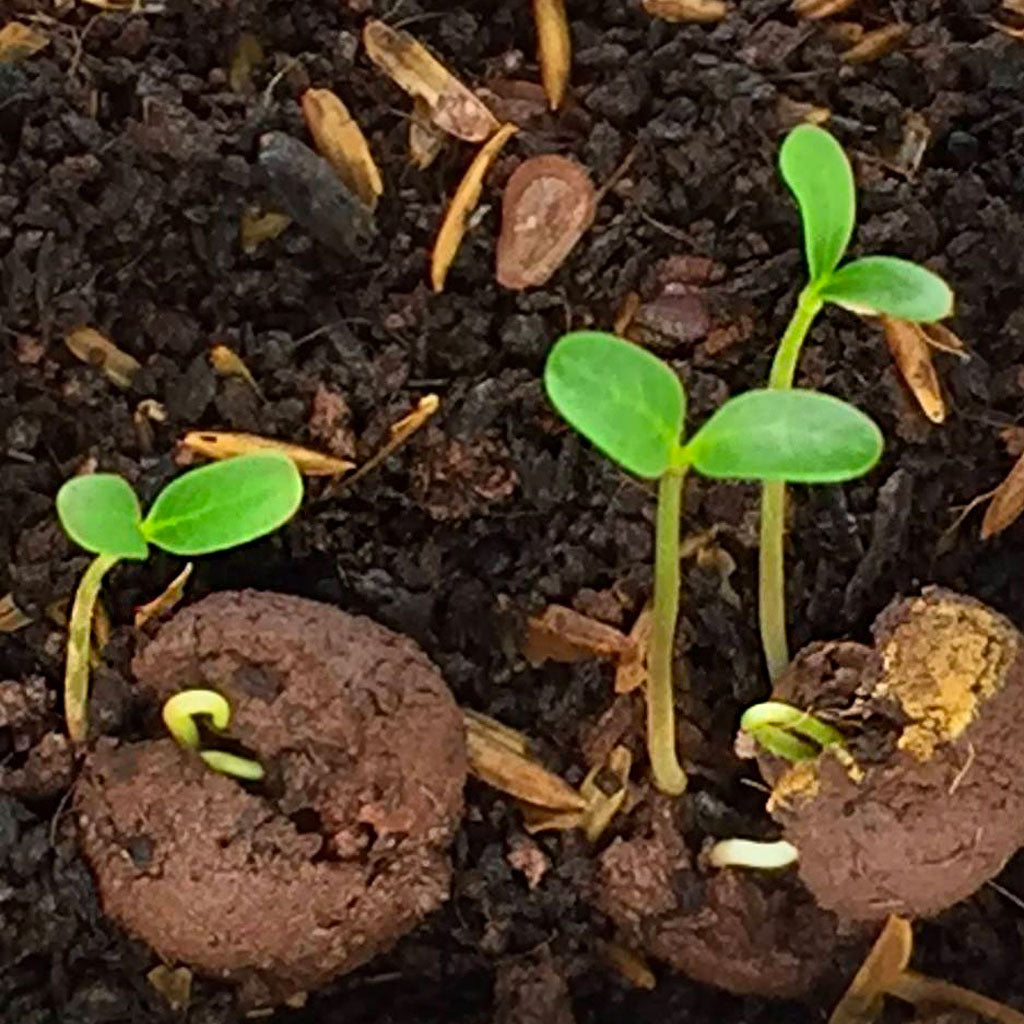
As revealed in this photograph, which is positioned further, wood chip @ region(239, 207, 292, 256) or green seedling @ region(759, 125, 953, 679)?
wood chip @ region(239, 207, 292, 256)

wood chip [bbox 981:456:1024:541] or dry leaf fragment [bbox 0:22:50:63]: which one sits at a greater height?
dry leaf fragment [bbox 0:22:50:63]

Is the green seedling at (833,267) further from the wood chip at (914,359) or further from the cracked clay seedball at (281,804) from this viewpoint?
the cracked clay seedball at (281,804)

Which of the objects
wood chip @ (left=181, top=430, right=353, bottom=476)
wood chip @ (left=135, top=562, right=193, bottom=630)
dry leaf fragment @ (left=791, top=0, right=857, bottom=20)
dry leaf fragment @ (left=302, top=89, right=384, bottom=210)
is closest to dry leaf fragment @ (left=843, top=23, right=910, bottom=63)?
dry leaf fragment @ (left=791, top=0, right=857, bottom=20)

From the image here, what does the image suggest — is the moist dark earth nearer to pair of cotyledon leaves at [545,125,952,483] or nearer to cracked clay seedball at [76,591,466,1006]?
cracked clay seedball at [76,591,466,1006]

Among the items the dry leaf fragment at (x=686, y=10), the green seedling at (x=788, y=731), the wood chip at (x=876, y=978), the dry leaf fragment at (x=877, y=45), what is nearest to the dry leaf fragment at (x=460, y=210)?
the dry leaf fragment at (x=686, y=10)

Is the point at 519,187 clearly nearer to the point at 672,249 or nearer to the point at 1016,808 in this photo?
the point at 672,249
